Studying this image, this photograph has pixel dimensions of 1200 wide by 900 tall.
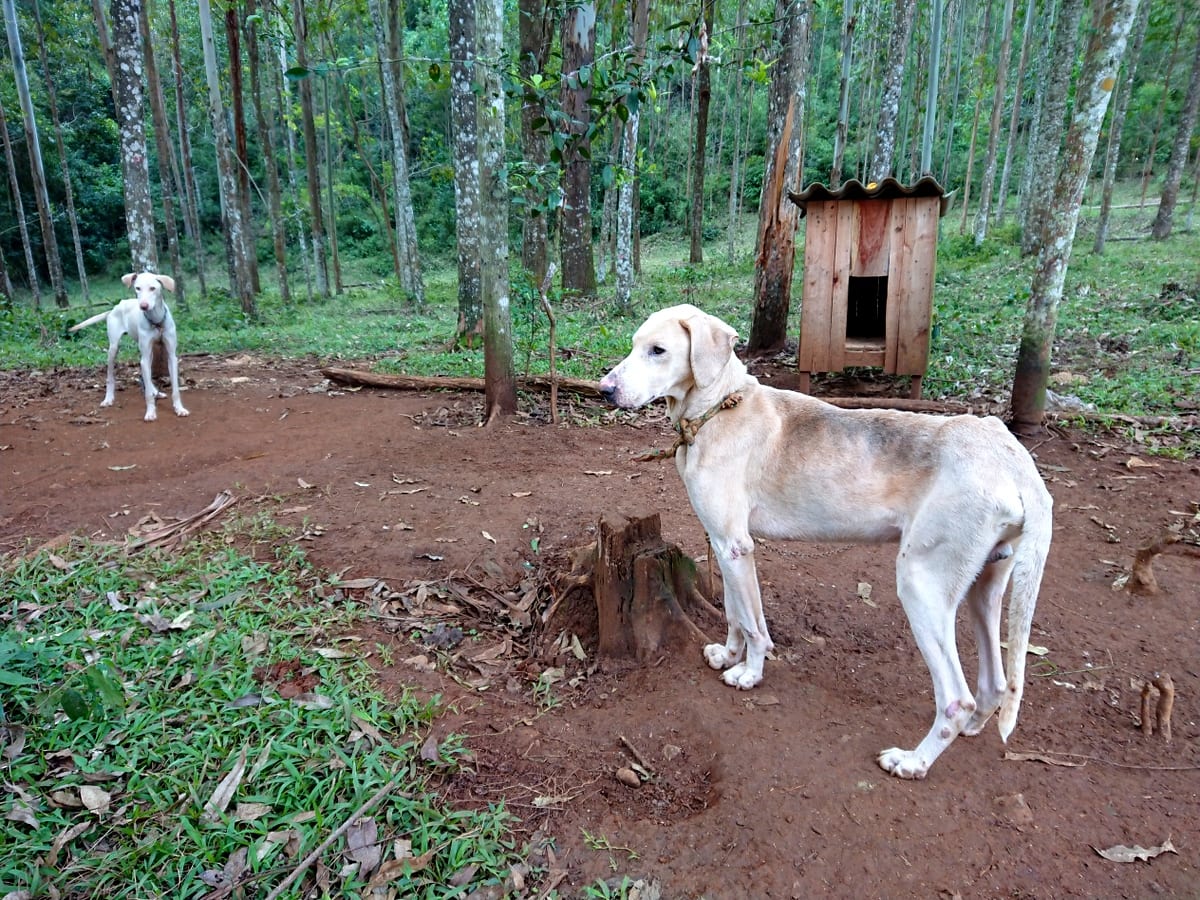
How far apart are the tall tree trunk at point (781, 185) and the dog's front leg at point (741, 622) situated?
20.5 ft

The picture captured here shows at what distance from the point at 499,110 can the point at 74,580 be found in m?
4.30

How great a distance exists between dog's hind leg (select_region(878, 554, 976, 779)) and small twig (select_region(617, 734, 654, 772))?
Answer: 0.97m

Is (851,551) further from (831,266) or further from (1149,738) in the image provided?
(831,266)

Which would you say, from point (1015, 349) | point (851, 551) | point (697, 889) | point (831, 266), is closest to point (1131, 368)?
point (1015, 349)

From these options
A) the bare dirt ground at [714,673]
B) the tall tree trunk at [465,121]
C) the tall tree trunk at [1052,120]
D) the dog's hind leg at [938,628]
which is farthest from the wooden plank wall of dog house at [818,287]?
the tall tree trunk at [1052,120]

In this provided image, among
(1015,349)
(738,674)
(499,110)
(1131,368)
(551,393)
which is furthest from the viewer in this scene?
(1015,349)

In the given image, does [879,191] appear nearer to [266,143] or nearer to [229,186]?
[229,186]

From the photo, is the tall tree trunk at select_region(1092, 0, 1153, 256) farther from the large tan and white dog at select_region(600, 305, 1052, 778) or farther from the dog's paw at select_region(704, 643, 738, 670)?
the dog's paw at select_region(704, 643, 738, 670)

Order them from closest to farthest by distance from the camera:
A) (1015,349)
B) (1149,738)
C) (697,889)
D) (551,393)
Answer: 1. (697,889)
2. (1149,738)
3. (551,393)
4. (1015,349)

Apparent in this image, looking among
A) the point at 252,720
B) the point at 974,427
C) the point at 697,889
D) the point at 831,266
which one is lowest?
the point at 697,889

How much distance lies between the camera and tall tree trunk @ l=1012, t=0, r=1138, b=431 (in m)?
5.02

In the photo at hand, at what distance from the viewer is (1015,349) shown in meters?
8.44

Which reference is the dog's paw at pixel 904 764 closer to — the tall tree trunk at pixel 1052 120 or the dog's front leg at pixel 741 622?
the dog's front leg at pixel 741 622

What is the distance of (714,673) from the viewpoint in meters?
3.23
